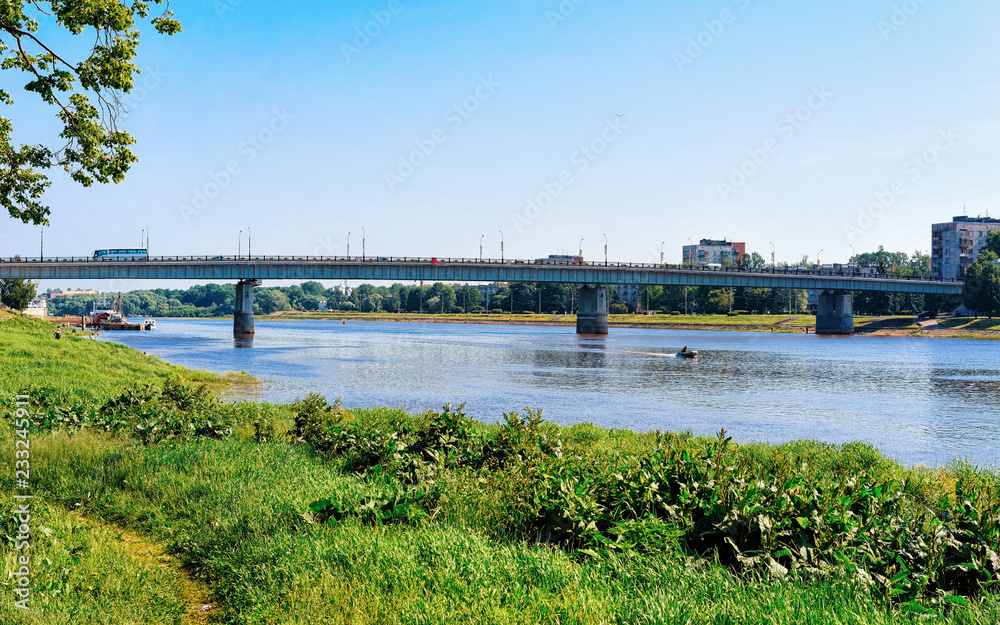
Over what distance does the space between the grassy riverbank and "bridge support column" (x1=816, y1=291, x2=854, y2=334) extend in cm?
13441

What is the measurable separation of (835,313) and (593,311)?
4773cm

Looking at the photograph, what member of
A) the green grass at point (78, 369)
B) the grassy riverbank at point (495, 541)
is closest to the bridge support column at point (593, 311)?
the green grass at point (78, 369)

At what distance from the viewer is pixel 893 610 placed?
5.98m

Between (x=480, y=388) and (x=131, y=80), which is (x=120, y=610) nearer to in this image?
(x=131, y=80)

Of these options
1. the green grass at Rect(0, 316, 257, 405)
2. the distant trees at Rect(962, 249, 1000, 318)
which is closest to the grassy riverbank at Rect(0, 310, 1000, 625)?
the green grass at Rect(0, 316, 257, 405)

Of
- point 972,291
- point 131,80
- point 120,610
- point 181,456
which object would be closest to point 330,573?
point 120,610

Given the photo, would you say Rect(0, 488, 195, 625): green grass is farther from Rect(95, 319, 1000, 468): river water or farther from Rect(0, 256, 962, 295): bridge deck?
Rect(0, 256, 962, 295): bridge deck

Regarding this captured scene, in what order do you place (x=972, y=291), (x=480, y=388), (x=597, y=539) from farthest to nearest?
(x=972, y=291) < (x=480, y=388) < (x=597, y=539)

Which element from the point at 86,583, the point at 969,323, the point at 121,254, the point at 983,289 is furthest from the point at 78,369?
the point at 983,289

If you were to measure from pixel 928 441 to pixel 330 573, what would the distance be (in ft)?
85.2

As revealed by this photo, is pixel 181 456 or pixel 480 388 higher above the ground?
pixel 181 456

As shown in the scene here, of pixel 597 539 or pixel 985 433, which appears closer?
pixel 597 539

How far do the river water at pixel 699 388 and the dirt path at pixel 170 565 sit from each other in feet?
65.0

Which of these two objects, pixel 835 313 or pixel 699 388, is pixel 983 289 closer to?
pixel 835 313
